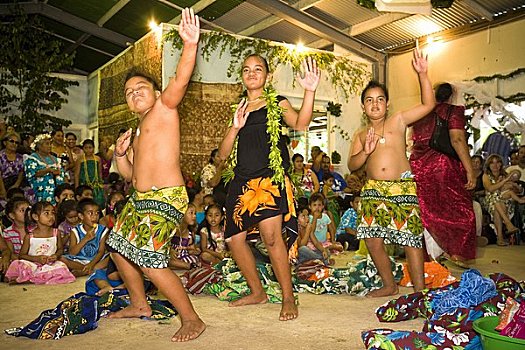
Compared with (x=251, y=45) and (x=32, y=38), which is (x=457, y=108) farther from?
(x=32, y=38)

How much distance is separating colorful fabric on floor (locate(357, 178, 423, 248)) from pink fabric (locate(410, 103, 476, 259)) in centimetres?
134

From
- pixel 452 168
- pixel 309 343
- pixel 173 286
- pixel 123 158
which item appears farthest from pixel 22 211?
pixel 452 168

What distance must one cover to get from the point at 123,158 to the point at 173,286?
0.87 meters

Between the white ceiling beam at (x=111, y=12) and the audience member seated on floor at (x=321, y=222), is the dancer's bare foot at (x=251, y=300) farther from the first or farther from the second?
the white ceiling beam at (x=111, y=12)

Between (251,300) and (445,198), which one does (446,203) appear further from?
(251,300)


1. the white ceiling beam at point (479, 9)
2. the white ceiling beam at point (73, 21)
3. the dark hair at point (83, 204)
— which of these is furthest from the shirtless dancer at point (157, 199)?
the white ceiling beam at point (73, 21)

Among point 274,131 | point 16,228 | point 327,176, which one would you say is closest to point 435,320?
point 274,131

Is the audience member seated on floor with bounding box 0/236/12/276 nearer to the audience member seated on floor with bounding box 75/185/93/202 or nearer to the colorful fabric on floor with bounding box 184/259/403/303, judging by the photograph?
the audience member seated on floor with bounding box 75/185/93/202

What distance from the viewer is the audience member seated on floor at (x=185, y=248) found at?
5.22 metres

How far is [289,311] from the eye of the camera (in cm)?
326

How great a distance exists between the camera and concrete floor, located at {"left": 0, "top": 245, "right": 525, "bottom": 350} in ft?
8.94

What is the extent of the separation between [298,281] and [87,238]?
217 centimetres

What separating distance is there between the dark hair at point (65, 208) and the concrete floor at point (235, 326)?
4.36ft

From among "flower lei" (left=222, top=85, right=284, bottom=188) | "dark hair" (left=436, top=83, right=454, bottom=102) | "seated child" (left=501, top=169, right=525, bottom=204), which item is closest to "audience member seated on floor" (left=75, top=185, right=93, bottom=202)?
"flower lei" (left=222, top=85, right=284, bottom=188)
